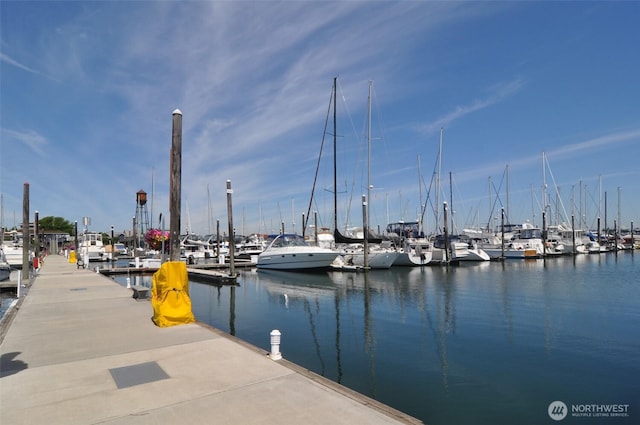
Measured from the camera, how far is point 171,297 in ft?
34.6

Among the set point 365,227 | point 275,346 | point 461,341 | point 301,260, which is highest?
point 365,227

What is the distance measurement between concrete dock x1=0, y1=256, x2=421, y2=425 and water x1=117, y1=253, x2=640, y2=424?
2580 millimetres

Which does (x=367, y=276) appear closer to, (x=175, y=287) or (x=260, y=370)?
(x=175, y=287)

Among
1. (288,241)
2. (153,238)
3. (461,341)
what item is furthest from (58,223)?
(461,341)

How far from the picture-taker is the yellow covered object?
1025 centimetres

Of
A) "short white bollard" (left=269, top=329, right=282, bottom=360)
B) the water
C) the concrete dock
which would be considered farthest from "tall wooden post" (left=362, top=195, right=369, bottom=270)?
"short white bollard" (left=269, top=329, right=282, bottom=360)

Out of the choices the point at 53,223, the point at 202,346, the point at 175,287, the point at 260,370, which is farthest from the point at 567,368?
the point at 53,223

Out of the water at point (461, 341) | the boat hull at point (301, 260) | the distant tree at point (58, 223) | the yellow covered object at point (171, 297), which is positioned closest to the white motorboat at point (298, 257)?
the boat hull at point (301, 260)

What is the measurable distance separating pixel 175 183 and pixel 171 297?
11.1 ft

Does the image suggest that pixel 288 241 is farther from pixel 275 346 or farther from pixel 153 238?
pixel 275 346

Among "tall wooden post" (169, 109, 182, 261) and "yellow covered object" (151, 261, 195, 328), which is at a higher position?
"tall wooden post" (169, 109, 182, 261)

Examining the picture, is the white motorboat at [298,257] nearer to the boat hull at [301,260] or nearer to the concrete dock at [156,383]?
the boat hull at [301,260]

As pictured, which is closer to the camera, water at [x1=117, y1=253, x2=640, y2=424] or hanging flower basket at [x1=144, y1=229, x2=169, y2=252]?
water at [x1=117, y1=253, x2=640, y2=424]

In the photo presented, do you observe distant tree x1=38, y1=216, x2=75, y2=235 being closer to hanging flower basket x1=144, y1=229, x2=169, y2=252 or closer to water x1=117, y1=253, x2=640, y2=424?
hanging flower basket x1=144, y1=229, x2=169, y2=252
